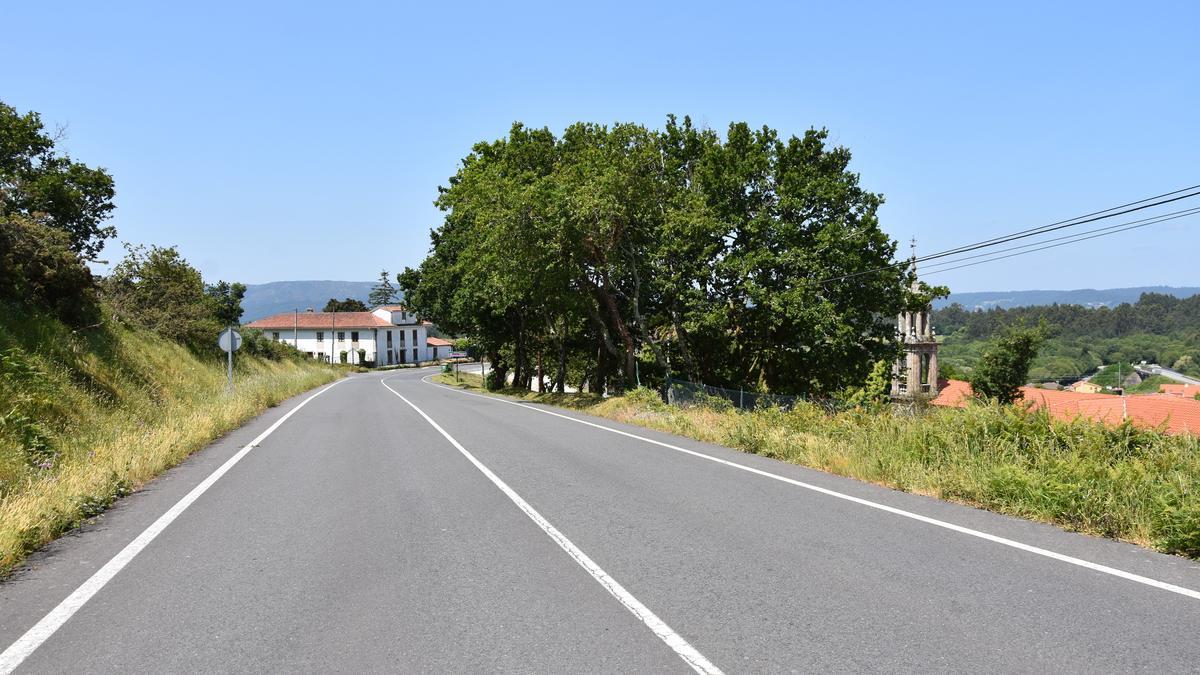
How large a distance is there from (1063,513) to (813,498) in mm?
2371

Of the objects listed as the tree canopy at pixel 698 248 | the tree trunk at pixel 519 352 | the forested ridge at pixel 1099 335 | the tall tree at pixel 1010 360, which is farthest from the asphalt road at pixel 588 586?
the forested ridge at pixel 1099 335

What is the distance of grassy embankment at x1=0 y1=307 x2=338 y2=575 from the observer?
23.6 feet

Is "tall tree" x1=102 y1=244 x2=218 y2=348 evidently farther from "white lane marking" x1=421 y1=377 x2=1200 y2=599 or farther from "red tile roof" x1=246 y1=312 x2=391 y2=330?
"red tile roof" x1=246 y1=312 x2=391 y2=330

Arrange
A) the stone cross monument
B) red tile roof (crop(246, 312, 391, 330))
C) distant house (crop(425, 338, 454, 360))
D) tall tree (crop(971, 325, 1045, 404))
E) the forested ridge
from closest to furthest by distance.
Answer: tall tree (crop(971, 325, 1045, 404)) < the stone cross monument < red tile roof (crop(246, 312, 391, 330)) < the forested ridge < distant house (crop(425, 338, 454, 360))

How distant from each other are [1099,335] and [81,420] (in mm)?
192566

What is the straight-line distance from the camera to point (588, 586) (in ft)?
17.3

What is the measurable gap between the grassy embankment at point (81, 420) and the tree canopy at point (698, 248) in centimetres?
1119

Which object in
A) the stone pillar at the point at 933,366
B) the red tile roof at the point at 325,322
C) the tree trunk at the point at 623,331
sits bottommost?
the stone pillar at the point at 933,366

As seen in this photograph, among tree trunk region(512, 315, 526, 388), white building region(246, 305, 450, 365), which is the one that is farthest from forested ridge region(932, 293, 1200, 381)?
white building region(246, 305, 450, 365)

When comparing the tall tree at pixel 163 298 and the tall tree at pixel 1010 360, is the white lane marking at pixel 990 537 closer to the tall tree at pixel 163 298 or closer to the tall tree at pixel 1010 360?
the tall tree at pixel 163 298

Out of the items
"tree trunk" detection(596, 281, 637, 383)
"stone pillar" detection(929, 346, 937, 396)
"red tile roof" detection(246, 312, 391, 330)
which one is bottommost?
"stone pillar" detection(929, 346, 937, 396)

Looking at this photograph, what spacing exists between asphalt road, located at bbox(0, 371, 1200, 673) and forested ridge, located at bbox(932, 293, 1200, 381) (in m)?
110

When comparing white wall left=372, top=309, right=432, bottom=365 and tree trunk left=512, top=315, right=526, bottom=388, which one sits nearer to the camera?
tree trunk left=512, top=315, right=526, bottom=388

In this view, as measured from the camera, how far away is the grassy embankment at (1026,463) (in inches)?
258
